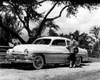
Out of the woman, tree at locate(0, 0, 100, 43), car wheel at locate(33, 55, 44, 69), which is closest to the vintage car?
car wheel at locate(33, 55, 44, 69)

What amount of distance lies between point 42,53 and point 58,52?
136 centimetres

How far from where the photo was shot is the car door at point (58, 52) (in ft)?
48.9

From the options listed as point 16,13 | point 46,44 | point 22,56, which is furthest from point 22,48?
point 16,13

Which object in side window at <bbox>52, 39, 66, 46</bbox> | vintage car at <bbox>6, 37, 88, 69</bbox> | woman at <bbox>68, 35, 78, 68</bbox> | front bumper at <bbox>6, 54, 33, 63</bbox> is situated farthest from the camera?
side window at <bbox>52, 39, 66, 46</bbox>

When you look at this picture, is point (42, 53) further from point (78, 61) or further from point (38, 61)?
point (78, 61)

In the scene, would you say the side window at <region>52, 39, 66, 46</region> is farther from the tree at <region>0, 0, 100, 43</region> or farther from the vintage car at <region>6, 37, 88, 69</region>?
the tree at <region>0, 0, 100, 43</region>

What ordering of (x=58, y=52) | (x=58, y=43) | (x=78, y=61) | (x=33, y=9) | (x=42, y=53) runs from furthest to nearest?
(x=33, y=9)
(x=78, y=61)
(x=58, y=43)
(x=58, y=52)
(x=42, y=53)

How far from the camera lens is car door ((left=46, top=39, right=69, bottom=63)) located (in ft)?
48.9

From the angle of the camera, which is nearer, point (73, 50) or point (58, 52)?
point (58, 52)

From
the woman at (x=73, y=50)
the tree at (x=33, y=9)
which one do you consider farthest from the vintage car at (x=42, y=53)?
the tree at (x=33, y=9)

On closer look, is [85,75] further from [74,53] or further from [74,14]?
[74,14]

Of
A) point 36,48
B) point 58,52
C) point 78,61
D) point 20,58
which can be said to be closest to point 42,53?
point 36,48

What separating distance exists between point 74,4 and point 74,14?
240 cm

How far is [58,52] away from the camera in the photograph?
15305 millimetres
